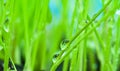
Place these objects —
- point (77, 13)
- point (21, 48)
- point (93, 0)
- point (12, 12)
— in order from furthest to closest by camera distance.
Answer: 1. point (93, 0)
2. point (21, 48)
3. point (77, 13)
4. point (12, 12)

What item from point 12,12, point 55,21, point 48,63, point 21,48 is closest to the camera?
point 12,12

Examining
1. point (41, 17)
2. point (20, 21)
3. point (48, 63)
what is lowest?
point (48, 63)

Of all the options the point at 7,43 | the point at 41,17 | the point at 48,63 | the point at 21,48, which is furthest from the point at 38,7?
the point at 21,48

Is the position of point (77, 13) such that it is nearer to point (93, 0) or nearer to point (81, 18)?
point (81, 18)

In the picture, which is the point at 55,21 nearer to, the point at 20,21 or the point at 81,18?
the point at 20,21

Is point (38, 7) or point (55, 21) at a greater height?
point (38, 7)

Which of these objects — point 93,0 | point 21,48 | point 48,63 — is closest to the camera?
point 48,63

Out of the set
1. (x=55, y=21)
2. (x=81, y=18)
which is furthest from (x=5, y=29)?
(x=55, y=21)

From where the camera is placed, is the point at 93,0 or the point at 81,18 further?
the point at 93,0

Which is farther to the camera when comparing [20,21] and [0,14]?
[20,21]
